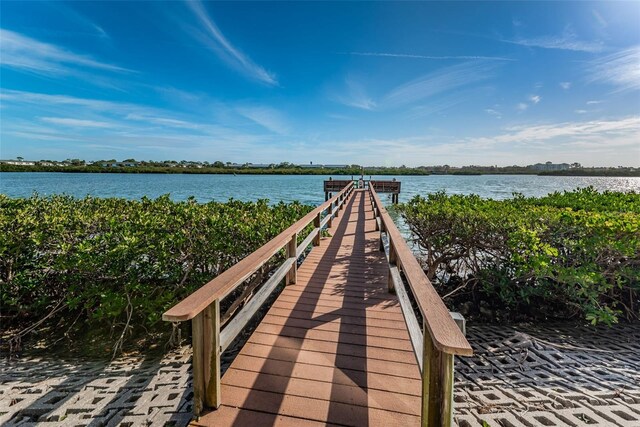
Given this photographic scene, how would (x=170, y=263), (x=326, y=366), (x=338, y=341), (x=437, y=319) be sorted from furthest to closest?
1. (x=170, y=263)
2. (x=338, y=341)
3. (x=326, y=366)
4. (x=437, y=319)

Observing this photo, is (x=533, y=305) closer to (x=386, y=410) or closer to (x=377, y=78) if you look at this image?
(x=386, y=410)

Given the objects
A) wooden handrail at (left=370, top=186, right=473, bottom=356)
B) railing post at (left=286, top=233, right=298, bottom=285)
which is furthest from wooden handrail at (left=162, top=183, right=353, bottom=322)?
railing post at (left=286, top=233, right=298, bottom=285)

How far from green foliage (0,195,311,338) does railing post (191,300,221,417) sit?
2.72 meters

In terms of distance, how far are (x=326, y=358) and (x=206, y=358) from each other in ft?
3.59

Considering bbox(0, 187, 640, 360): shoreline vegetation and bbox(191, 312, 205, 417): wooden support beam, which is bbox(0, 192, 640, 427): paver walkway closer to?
bbox(191, 312, 205, 417): wooden support beam

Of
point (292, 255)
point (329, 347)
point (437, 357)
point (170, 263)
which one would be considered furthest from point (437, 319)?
point (170, 263)

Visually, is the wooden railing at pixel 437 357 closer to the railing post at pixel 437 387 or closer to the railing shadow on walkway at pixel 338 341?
the railing post at pixel 437 387

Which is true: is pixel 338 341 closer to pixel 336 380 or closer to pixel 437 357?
pixel 336 380

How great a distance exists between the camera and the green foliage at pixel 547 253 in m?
4.56

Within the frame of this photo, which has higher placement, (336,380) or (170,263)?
(170,263)

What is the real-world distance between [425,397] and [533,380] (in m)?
2.64

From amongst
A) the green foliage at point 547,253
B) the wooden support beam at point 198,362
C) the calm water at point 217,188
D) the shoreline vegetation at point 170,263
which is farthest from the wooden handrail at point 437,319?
the calm water at point 217,188

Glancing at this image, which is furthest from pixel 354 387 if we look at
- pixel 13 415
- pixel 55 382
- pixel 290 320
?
pixel 55 382

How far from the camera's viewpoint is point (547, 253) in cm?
433
